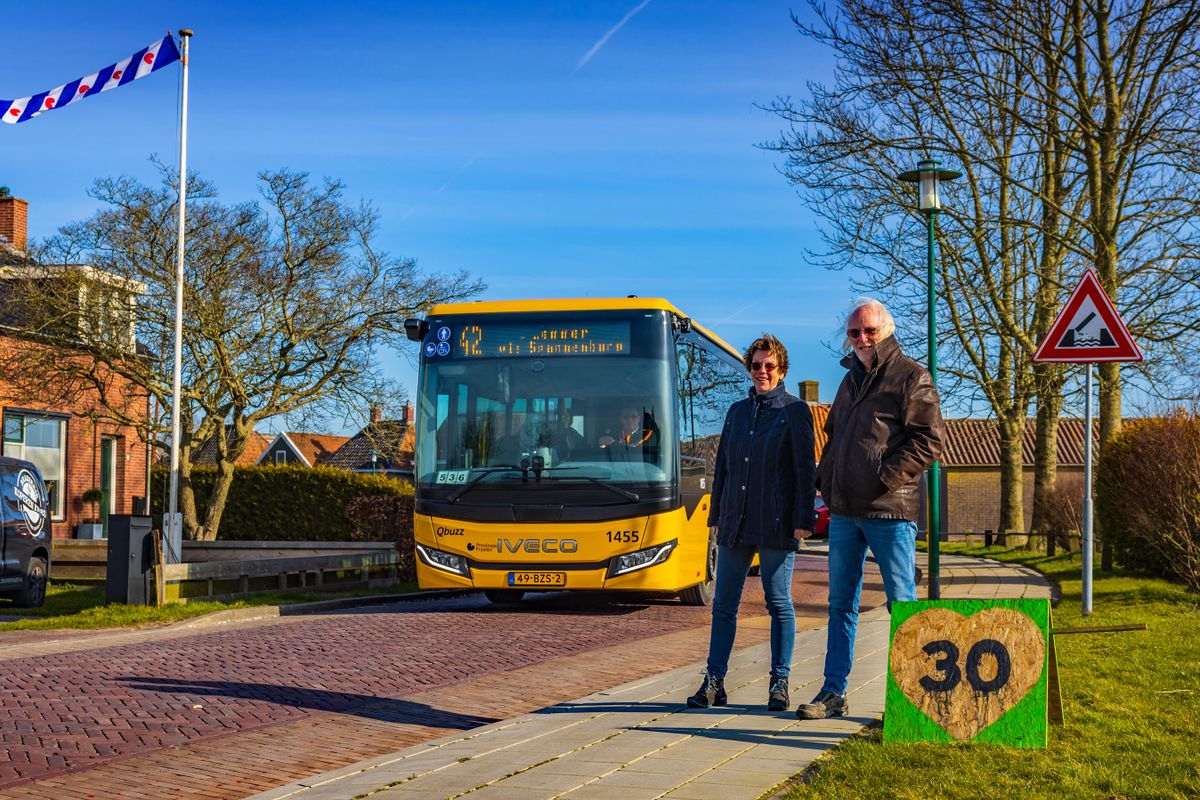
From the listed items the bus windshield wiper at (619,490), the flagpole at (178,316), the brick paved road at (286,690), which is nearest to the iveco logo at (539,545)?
the bus windshield wiper at (619,490)

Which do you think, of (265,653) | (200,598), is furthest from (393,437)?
(265,653)

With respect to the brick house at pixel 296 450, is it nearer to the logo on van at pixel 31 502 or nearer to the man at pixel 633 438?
the logo on van at pixel 31 502

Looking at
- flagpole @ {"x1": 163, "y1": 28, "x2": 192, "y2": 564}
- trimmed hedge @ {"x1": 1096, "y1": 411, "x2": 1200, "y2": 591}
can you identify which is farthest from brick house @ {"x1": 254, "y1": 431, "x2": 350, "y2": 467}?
trimmed hedge @ {"x1": 1096, "y1": 411, "x2": 1200, "y2": 591}

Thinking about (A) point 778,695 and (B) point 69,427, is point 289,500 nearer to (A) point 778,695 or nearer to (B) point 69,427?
(B) point 69,427

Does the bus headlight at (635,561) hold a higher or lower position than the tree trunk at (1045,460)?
lower

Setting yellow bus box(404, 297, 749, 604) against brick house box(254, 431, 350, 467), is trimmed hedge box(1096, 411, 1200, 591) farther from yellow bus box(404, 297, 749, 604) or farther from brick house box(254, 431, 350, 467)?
brick house box(254, 431, 350, 467)

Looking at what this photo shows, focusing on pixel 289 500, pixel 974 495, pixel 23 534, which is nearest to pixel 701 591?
pixel 23 534

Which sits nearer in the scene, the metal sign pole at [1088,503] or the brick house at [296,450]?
the metal sign pole at [1088,503]

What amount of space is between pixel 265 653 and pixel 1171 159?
14880mm

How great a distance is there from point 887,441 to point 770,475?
2.58ft

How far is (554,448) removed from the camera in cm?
1353

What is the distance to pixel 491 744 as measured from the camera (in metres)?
6.17

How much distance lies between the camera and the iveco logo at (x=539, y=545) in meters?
13.3

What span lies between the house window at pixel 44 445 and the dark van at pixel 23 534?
13607 mm
